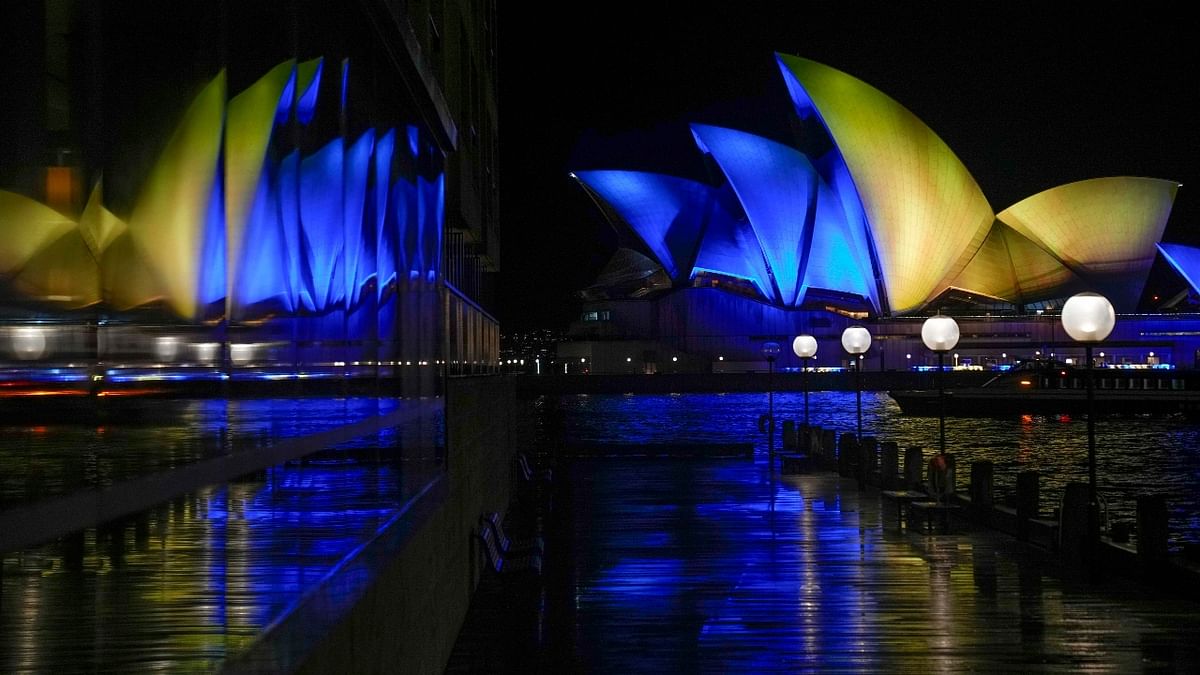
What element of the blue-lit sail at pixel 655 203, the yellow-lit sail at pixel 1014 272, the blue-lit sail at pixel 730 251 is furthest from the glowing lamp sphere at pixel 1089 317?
the yellow-lit sail at pixel 1014 272

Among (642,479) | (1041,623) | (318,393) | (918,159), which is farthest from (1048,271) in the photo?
(318,393)

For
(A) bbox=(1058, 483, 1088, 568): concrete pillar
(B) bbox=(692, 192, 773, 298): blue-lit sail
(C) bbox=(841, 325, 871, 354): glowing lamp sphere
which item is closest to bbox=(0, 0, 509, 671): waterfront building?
(A) bbox=(1058, 483, 1088, 568): concrete pillar

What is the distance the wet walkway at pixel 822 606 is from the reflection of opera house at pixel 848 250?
39839mm

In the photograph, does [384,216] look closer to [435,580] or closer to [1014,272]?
[435,580]

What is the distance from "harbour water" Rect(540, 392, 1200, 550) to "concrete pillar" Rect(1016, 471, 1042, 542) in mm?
779

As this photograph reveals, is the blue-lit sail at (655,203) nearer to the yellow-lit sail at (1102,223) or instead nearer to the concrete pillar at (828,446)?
the yellow-lit sail at (1102,223)

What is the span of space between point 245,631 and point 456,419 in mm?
4396

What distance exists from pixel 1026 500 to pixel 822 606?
130 inches

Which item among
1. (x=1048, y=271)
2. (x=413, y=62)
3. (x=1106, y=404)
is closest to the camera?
(x=413, y=62)

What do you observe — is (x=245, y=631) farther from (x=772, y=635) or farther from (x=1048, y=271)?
(x=1048, y=271)

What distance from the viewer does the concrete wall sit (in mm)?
2887

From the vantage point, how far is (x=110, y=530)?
139cm

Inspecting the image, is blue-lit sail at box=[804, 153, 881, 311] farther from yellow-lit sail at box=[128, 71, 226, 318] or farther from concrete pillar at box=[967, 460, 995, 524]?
yellow-lit sail at box=[128, 71, 226, 318]

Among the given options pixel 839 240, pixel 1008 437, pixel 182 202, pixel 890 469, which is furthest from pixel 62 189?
pixel 839 240
